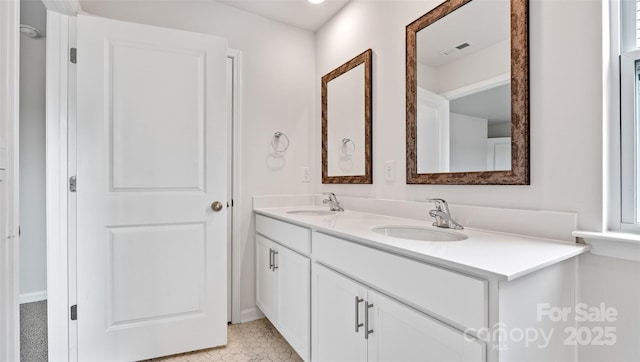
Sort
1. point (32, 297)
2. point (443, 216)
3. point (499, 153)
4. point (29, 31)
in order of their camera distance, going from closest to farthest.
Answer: point (499, 153)
point (443, 216)
point (29, 31)
point (32, 297)

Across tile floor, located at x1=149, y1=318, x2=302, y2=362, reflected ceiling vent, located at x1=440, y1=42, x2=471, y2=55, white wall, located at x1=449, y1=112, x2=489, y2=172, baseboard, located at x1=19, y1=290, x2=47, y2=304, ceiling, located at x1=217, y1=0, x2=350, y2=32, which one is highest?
ceiling, located at x1=217, y1=0, x2=350, y2=32

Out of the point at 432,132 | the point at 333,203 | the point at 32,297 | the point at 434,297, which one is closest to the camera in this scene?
the point at 434,297

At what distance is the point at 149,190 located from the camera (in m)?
1.79

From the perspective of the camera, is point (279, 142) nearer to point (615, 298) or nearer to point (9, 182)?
point (9, 182)

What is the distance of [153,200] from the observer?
1799 millimetres

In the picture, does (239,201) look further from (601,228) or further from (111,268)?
(601,228)

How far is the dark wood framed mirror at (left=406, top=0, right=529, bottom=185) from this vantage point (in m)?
1.23

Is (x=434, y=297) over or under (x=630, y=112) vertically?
under

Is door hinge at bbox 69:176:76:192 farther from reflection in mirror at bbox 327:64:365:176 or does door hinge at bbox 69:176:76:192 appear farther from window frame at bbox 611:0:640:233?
window frame at bbox 611:0:640:233

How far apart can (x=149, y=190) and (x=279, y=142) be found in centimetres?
102

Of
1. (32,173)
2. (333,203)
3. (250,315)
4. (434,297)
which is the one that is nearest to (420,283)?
(434,297)

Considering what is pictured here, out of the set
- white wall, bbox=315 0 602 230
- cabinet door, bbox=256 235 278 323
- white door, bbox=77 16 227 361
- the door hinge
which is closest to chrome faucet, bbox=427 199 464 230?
white wall, bbox=315 0 602 230

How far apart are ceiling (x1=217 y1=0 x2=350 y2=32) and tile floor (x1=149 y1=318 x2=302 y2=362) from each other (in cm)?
232

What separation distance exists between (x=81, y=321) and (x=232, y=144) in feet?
4.44
